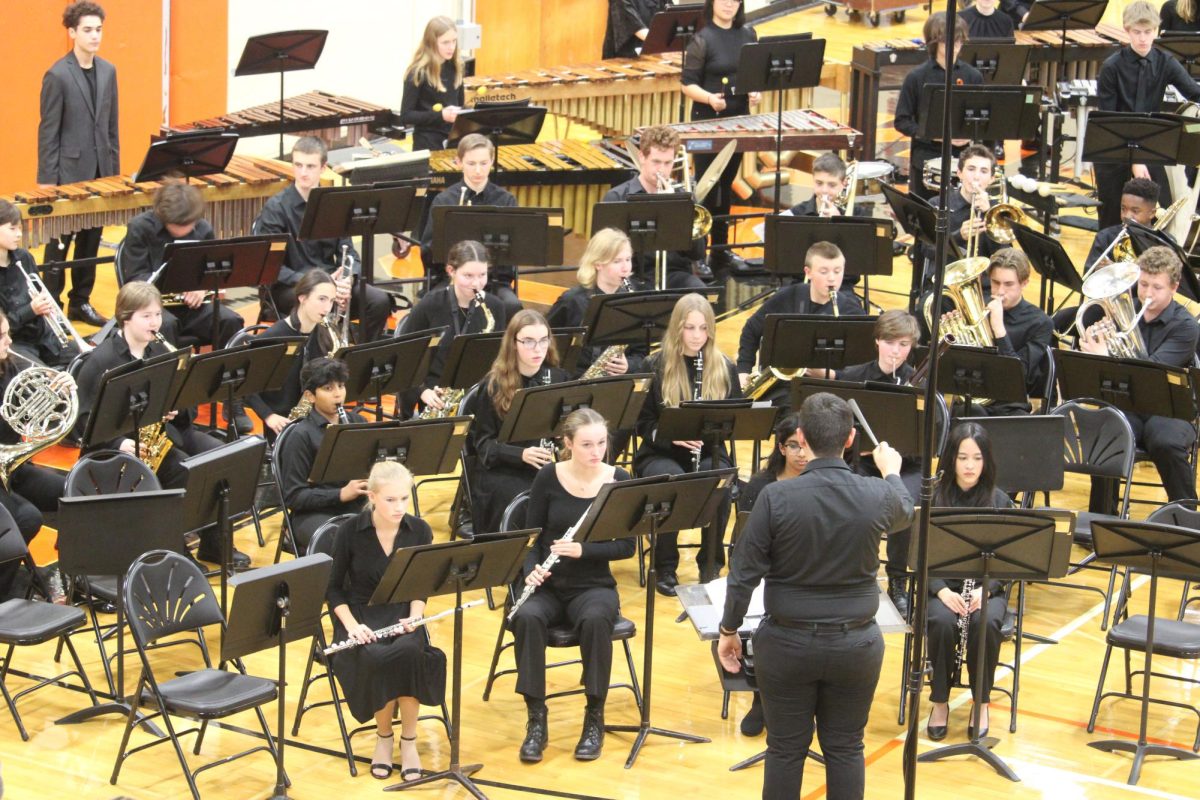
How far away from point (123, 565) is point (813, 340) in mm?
3298

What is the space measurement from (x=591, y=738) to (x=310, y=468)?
168 centimetres

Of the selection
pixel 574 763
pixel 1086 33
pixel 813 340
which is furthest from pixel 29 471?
pixel 1086 33

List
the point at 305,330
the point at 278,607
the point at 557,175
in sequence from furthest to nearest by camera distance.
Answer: the point at 557,175 < the point at 305,330 < the point at 278,607

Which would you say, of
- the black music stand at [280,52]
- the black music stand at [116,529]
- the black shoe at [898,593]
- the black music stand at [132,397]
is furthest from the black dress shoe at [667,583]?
the black music stand at [280,52]

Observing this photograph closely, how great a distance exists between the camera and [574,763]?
6.52m

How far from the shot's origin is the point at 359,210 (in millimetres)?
8844

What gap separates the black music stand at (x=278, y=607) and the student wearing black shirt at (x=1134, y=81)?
7.62 metres

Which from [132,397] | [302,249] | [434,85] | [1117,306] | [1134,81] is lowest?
[132,397]

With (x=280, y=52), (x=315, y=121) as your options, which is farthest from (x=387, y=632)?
(x=315, y=121)

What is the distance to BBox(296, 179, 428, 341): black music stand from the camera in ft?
28.6

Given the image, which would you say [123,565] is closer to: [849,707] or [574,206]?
[849,707]

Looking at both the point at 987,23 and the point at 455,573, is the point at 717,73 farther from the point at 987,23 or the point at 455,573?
the point at 455,573

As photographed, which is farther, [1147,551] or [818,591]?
[1147,551]

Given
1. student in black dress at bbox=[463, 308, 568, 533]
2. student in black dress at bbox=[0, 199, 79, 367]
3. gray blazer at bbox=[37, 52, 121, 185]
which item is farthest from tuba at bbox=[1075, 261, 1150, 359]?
gray blazer at bbox=[37, 52, 121, 185]
